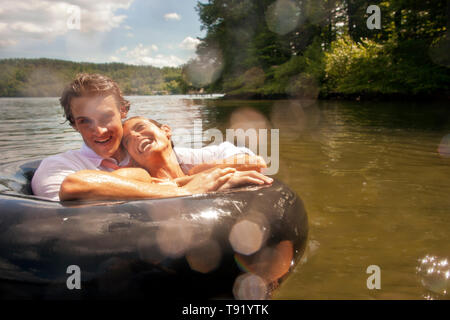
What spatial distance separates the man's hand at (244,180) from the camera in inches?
91.7

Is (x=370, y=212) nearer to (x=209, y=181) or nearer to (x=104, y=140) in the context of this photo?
(x=209, y=181)

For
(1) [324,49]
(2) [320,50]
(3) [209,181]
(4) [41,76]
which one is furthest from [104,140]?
(4) [41,76]

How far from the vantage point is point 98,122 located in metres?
2.66

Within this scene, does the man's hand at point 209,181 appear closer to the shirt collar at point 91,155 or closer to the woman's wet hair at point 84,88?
the shirt collar at point 91,155

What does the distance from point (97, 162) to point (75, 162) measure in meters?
0.19

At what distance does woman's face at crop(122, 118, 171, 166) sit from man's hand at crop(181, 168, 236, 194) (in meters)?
0.56

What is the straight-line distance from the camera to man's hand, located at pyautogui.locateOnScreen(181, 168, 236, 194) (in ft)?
7.58

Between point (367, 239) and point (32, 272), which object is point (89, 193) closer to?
point (32, 272)

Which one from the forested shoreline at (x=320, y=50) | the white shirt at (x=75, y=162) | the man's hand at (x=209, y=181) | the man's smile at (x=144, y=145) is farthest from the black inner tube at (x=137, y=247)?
the forested shoreline at (x=320, y=50)

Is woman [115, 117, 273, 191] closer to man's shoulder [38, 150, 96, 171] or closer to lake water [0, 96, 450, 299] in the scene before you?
man's shoulder [38, 150, 96, 171]

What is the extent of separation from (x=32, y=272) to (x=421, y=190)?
13.2 ft

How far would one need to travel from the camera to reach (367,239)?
2793 mm

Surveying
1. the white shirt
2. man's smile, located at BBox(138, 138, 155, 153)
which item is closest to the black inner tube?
the white shirt
